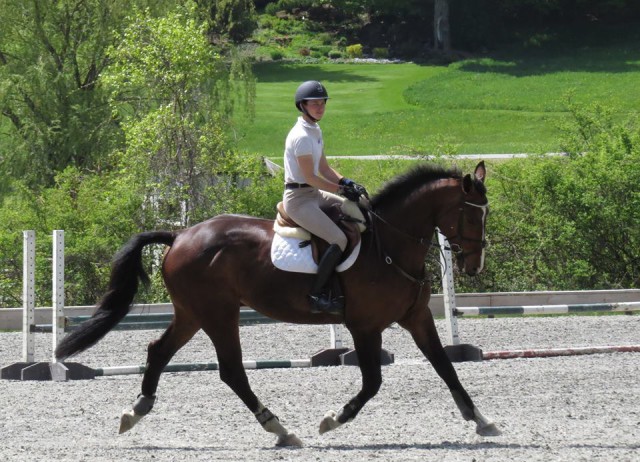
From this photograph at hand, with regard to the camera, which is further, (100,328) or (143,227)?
(143,227)

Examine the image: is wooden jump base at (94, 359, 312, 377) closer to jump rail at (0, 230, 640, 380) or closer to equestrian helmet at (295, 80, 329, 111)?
Answer: jump rail at (0, 230, 640, 380)

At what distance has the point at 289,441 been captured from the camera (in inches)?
304

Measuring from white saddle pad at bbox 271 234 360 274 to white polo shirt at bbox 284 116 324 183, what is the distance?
1.48 ft

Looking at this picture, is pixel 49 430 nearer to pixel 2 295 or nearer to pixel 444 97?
pixel 2 295

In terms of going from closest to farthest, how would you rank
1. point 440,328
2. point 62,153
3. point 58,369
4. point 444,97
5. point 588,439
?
point 588,439 < point 58,369 < point 440,328 < point 62,153 < point 444,97

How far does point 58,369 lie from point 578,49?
50433 millimetres

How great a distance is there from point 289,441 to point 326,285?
1.14 m

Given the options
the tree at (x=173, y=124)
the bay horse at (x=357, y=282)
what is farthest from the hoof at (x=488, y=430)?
the tree at (x=173, y=124)

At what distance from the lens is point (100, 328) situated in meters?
8.83

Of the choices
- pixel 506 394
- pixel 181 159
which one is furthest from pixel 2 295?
pixel 506 394

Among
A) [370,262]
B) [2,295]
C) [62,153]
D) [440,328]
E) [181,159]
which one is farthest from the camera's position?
[62,153]

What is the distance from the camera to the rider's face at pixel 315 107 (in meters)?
8.13

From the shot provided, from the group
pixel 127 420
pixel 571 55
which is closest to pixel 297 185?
Result: pixel 127 420

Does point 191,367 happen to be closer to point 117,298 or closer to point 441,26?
point 117,298
